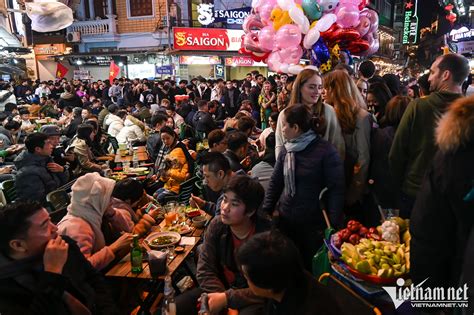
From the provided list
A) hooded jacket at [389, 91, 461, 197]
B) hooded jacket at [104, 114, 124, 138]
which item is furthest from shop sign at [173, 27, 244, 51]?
hooded jacket at [389, 91, 461, 197]

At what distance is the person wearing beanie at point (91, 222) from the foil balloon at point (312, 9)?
408 cm

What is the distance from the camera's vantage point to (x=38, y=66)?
23.6 meters

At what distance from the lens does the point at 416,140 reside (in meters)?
3.16

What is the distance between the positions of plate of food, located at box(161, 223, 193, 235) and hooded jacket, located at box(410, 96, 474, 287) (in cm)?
222

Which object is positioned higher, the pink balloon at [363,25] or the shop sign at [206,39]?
the shop sign at [206,39]

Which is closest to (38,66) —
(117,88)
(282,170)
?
(117,88)

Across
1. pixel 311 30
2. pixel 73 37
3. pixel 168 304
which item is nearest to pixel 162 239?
pixel 168 304

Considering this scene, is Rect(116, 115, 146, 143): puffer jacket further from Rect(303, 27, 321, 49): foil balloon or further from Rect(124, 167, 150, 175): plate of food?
Rect(303, 27, 321, 49): foil balloon

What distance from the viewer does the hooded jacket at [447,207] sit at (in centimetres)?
181

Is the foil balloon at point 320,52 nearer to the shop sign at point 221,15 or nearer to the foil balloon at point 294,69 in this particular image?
the foil balloon at point 294,69

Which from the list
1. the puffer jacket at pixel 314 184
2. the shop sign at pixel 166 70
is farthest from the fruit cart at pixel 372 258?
the shop sign at pixel 166 70

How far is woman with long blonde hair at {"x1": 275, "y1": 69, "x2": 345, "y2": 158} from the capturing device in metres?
3.59

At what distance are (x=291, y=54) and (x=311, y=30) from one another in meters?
0.47

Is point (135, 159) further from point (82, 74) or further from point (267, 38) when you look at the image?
point (82, 74)
